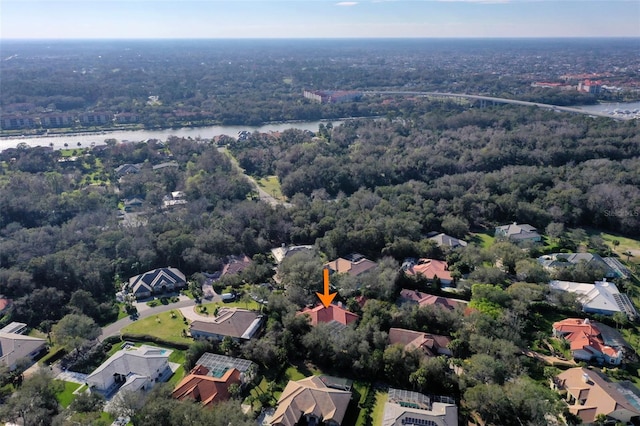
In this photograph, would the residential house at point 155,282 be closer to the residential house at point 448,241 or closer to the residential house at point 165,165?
the residential house at point 448,241

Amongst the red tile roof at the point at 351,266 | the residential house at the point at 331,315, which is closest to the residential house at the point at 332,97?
the red tile roof at the point at 351,266

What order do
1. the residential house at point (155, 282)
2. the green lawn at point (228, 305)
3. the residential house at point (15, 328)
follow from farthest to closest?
the residential house at point (155, 282) → the green lawn at point (228, 305) → the residential house at point (15, 328)

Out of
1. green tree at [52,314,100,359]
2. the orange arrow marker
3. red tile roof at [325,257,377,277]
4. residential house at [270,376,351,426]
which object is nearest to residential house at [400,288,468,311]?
red tile roof at [325,257,377,277]

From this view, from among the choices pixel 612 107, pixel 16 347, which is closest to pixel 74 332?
pixel 16 347

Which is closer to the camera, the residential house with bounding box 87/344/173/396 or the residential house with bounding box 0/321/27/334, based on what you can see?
the residential house with bounding box 87/344/173/396

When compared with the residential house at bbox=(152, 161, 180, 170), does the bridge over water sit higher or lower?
higher

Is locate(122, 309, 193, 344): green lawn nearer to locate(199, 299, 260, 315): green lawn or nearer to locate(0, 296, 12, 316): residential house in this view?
locate(199, 299, 260, 315): green lawn

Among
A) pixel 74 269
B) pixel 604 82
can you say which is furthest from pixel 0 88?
pixel 604 82
